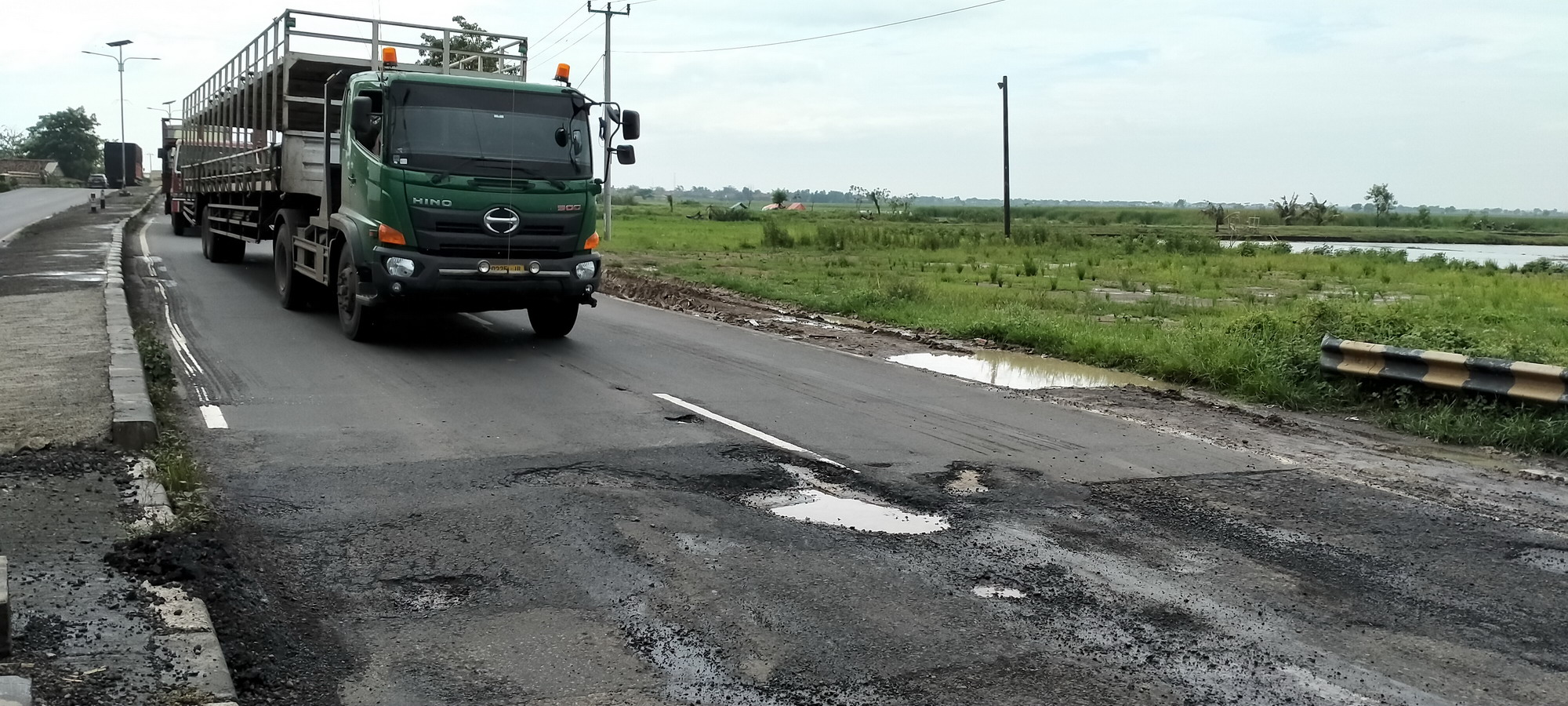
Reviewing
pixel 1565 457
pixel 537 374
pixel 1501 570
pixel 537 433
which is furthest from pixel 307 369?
pixel 1565 457

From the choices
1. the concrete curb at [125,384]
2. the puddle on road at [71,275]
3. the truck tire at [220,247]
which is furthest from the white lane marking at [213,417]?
the truck tire at [220,247]

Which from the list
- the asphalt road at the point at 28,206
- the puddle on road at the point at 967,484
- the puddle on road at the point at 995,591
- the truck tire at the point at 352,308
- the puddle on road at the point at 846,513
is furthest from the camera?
the asphalt road at the point at 28,206

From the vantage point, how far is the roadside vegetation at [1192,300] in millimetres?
11039

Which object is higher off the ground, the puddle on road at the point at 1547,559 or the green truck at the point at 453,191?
the green truck at the point at 453,191

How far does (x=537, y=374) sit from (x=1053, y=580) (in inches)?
264

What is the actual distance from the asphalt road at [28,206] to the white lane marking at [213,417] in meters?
22.0

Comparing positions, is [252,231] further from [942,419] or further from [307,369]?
[942,419]

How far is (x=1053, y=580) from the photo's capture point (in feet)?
18.0

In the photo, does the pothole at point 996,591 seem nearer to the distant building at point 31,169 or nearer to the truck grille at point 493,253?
the truck grille at point 493,253

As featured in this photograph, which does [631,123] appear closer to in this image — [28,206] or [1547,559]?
[1547,559]

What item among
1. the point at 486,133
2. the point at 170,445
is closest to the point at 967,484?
the point at 170,445

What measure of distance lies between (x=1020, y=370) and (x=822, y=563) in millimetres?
7757

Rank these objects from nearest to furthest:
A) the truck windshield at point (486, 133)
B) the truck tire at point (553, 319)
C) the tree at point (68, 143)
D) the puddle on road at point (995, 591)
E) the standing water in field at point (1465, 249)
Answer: the puddle on road at point (995, 591) → the truck windshield at point (486, 133) → the truck tire at point (553, 319) → the standing water in field at point (1465, 249) → the tree at point (68, 143)

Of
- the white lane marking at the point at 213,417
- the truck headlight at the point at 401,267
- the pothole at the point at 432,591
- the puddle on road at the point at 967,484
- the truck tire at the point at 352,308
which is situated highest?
the truck headlight at the point at 401,267
